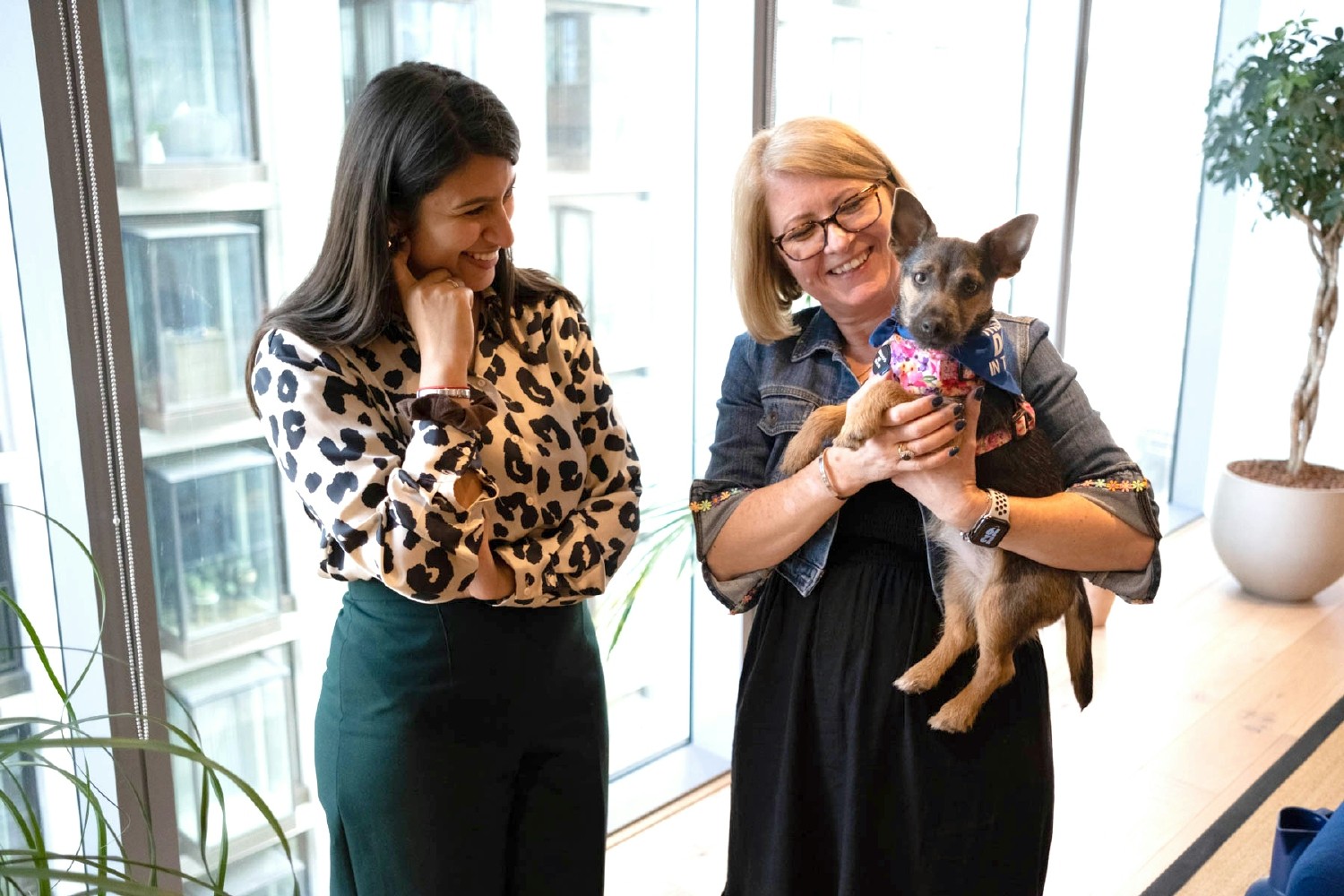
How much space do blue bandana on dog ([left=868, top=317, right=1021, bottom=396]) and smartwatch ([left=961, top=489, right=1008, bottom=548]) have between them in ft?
0.47

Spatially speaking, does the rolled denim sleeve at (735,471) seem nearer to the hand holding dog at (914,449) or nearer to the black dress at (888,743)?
the black dress at (888,743)

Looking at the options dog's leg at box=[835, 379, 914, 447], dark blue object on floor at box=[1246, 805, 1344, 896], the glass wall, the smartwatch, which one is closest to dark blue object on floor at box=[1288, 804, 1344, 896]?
dark blue object on floor at box=[1246, 805, 1344, 896]

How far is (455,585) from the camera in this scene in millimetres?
1326

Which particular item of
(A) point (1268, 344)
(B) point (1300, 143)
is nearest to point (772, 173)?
(B) point (1300, 143)

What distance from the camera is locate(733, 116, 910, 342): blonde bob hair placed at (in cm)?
156

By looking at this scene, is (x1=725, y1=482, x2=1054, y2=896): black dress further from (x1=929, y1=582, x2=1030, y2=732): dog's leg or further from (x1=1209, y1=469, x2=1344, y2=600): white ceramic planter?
(x1=1209, y1=469, x2=1344, y2=600): white ceramic planter

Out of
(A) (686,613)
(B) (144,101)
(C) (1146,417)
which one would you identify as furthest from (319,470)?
(C) (1146,417)

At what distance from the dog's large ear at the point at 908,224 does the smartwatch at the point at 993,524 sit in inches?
13.1

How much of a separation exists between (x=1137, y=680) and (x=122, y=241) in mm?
3070

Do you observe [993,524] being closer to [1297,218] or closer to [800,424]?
[800,424]

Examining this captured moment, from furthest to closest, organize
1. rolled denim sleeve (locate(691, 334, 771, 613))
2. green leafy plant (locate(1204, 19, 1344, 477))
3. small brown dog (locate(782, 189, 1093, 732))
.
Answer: green leafy plant (locate(1204, 19, 1344, 477)) → rolled denim sleeve (locate(691, 334, 771, 613)) → small brown dog (locate(782, 189, 1093, 732))

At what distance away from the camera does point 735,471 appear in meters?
1.69

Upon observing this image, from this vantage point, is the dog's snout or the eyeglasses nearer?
the dog's snout

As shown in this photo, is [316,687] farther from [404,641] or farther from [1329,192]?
[1329,192]
